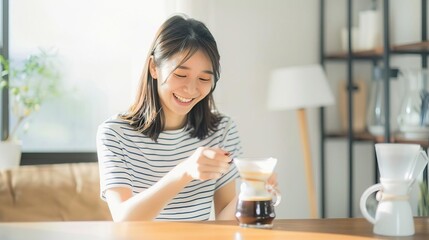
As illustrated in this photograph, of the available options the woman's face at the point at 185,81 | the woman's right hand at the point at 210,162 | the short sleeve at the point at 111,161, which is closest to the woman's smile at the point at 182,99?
the woman's face at the point at 185,81

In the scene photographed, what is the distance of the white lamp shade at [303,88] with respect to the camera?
12.3ft

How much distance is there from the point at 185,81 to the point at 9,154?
166 centimetres

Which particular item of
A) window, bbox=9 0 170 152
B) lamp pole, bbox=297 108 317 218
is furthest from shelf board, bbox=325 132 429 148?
window, bbox=9 0 170 152

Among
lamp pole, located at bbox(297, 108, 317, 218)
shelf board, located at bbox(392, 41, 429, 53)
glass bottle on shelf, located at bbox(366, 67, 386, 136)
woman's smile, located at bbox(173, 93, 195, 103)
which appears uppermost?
shelf board, located at bbox(392, 41, 429, 53)

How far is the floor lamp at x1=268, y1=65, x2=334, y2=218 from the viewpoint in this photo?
3.75 m

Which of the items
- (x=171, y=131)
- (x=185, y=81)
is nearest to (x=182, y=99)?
(x=185, y=81)

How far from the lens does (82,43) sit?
3816 mm

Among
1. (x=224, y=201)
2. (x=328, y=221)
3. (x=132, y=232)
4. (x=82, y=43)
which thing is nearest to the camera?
(x=132, y=232)

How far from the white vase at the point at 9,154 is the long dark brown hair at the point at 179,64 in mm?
1383

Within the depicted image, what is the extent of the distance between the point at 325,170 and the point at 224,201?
6.48ft

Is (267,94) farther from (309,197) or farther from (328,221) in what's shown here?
(328,221)

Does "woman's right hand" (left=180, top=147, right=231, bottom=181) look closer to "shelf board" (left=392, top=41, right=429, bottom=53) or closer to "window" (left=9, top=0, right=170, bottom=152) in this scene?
"shelf board" (left=392, top=41, right=429, bottom=53)

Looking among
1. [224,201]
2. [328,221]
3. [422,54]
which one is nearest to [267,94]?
[422,54]

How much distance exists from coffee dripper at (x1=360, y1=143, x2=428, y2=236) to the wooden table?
0.11 feet
